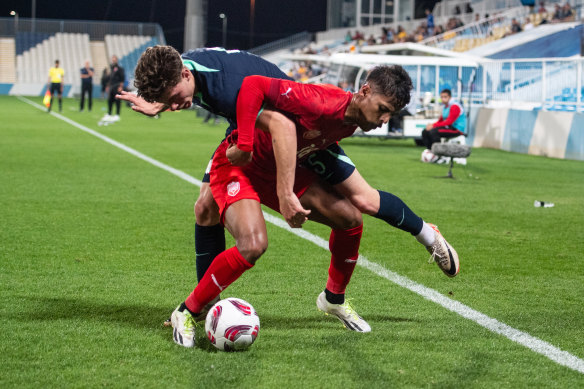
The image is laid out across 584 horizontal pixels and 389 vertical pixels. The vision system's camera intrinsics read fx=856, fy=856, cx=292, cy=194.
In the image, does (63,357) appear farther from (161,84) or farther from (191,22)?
(191,22)

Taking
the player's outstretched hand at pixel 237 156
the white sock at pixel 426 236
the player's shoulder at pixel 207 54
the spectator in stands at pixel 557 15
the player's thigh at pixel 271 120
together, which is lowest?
the white sock at pixel 426 236

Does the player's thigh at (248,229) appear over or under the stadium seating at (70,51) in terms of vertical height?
under

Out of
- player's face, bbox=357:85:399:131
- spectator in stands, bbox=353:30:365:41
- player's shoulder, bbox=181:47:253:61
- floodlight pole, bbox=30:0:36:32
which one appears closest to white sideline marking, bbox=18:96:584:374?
player's face, bbox=357:85:399:131

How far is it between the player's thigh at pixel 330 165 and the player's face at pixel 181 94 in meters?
0.84

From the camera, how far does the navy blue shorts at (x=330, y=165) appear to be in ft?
15.3

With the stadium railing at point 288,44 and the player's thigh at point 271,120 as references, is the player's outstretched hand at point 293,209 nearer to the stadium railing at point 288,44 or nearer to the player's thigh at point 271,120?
the player's thigh at point 271,120

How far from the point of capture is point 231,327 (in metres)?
4.16

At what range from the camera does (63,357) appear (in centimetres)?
400

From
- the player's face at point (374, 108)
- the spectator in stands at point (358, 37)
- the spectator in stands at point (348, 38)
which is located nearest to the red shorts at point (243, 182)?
the player's face at point (374, 108)

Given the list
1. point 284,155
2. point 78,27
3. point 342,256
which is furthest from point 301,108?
point 78,27

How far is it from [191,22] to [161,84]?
3216 centimetres

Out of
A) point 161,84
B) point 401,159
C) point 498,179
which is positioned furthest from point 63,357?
point 401,159

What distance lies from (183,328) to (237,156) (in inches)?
36.6

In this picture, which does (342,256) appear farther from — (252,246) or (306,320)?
(252,246)
